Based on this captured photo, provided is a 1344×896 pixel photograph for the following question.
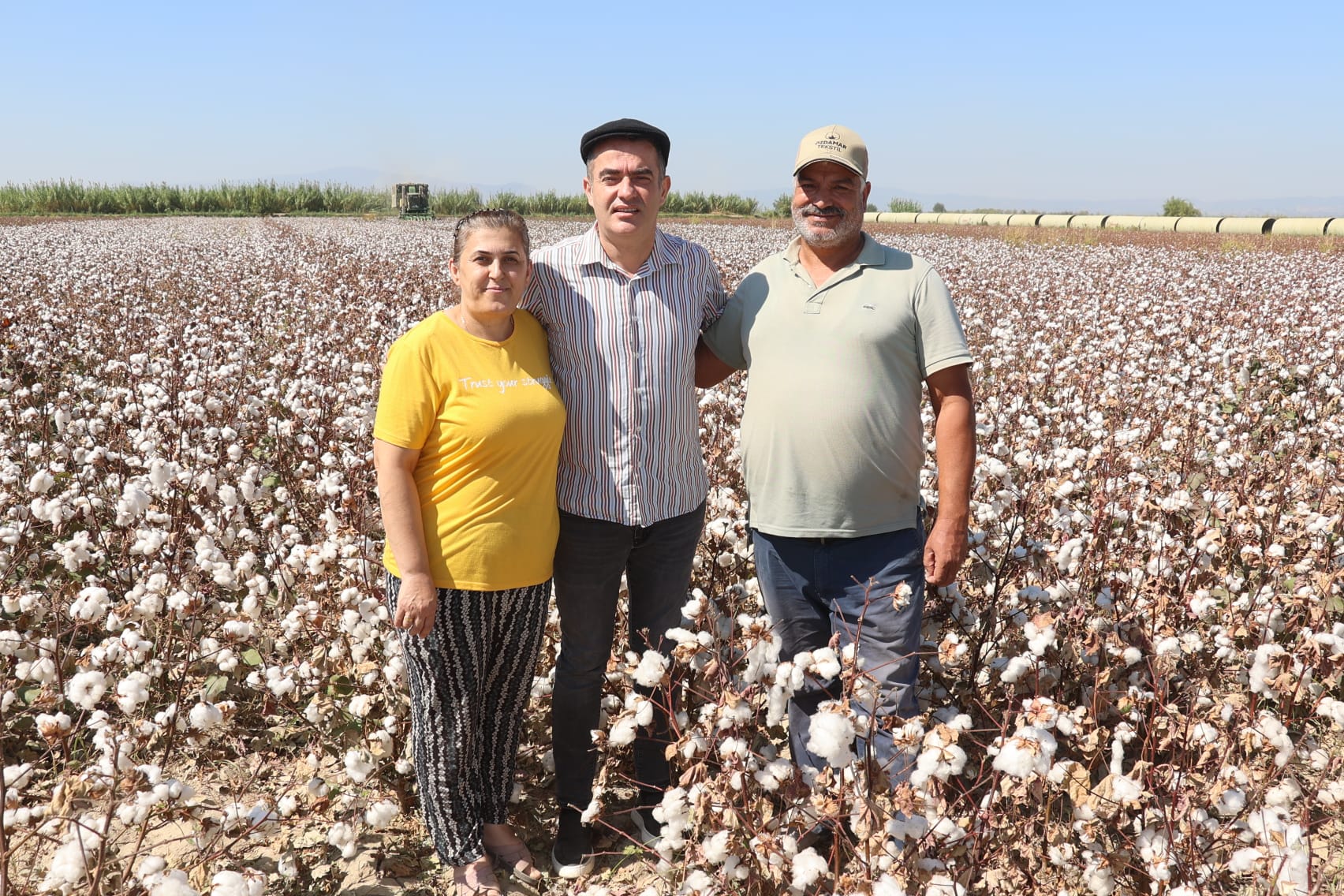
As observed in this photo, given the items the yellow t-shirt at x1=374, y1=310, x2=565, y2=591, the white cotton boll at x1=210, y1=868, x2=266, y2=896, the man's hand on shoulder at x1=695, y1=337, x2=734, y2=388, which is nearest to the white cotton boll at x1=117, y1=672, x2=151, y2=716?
the white cotton boll at x1=210, y1=868, x2=266, y2=896

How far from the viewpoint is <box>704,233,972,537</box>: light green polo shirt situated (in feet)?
8.93

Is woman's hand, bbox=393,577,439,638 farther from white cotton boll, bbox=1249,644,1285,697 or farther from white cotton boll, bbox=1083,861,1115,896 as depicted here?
white cotton boll, bbox=1249,644,1285,697

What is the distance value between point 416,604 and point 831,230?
63.5 inches

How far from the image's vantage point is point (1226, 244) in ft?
93.6

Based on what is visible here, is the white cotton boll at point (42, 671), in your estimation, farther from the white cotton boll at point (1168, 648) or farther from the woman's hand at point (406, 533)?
the white cotton boll at point (1168, 648)

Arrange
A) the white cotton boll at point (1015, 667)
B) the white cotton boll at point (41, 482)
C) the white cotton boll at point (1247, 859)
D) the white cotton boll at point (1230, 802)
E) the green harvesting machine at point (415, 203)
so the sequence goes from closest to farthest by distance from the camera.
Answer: the white cotton boll at point (1247, 859) < the white cotton boll at point (1230, 802) < the white cotton boll at point (1015, 667) < the white cotton boll at point (41, 482) < the green harvesting machine at point (415, 203)

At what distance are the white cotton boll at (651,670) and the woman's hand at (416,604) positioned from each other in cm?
60

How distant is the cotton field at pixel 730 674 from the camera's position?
2.32 meters

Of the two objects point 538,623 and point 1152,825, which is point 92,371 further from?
point 1152,825

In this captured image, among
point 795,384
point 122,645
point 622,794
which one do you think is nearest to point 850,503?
point 795,384

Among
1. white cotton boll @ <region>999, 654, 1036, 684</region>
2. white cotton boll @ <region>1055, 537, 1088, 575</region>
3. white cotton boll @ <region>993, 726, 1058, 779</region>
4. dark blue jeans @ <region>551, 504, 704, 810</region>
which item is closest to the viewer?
white cotton boll @ <region>993, 726, 1058, 779</region>

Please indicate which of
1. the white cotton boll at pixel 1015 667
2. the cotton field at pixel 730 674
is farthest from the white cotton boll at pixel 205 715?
the white cotton boll at pixel 1015 667

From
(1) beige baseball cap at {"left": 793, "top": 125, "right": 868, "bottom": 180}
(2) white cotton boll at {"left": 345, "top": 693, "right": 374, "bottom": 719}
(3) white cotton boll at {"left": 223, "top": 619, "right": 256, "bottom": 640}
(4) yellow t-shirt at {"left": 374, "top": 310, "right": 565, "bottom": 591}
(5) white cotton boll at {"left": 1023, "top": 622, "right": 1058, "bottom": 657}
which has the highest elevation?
(1) beige baseball cap at {"left": 793, "top": 125, "right": 868, "bottom": 180}

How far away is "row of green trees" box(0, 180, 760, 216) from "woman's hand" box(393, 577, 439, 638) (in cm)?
5214
